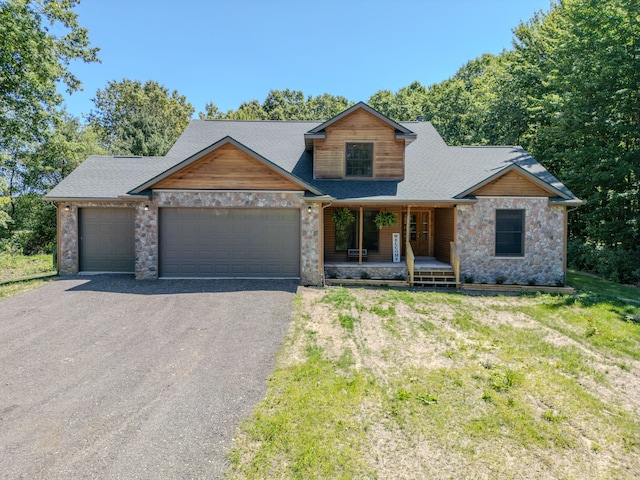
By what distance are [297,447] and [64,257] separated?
11932 millimetres

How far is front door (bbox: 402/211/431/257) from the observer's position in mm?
14906

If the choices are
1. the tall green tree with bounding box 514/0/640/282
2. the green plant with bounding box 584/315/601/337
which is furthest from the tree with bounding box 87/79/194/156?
the green plant with bounding box 584/315/601/337

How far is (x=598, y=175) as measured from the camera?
1520 cm

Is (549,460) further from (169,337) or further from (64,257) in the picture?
(64,257)

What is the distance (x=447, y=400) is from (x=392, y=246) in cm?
907

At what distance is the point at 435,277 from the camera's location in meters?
12.0

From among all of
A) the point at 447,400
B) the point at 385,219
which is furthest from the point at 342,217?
the point at 447,400

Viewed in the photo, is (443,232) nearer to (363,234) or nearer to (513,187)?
(513,187)

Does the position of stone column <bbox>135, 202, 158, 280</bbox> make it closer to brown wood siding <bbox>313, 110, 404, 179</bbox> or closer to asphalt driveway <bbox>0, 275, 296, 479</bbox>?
asphalt driveway <bbox>0, 275, 296, 479</bbox>

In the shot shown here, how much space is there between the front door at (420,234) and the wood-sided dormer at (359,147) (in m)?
2.43

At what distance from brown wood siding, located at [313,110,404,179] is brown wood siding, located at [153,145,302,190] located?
3036mm

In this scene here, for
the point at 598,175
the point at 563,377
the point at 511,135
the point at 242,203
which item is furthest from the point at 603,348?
the point at 511,135

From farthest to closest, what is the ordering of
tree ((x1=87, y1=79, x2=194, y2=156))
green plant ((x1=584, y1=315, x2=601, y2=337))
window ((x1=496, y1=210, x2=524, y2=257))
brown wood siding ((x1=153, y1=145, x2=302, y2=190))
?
tree ((x1=87, y1=79, x2=194, y2=156))
window ((x1=496, y1=210, x2=524, y2=257))
brown wood siding ((x1=153, y1=145, x2=302, y2=190))
green plant ((x1=584, y1=315, x2=601, y2=337))

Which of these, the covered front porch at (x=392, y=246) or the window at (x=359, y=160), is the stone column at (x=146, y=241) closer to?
the covered front porch at (x=392, y=246)
